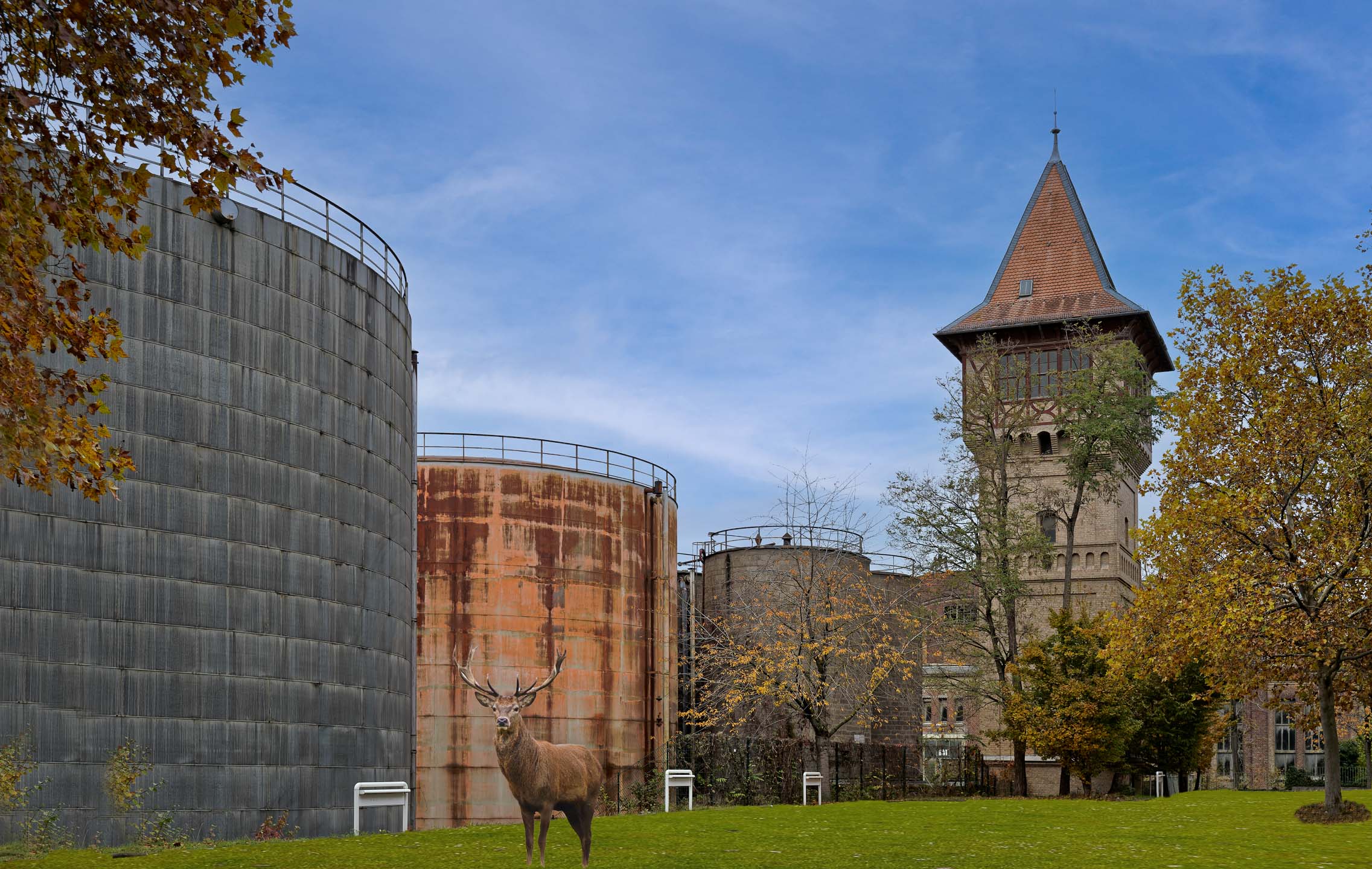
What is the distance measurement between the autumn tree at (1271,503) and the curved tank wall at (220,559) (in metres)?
15.9

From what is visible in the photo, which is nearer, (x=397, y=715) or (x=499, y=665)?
(x=397, y=715)

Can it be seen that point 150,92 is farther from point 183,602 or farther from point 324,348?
point 324,348

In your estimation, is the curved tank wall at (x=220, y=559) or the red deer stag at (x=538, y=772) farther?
the curved tank wall at (x=220, y=559)

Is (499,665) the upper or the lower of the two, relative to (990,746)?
upper

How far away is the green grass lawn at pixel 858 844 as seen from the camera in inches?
651

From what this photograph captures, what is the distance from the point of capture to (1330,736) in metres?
26.5

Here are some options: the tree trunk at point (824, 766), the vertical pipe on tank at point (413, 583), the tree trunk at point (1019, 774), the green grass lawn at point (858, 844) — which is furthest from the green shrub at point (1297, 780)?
the vertical pipe on tank at point (413, 583)

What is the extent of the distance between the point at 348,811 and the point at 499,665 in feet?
40.2

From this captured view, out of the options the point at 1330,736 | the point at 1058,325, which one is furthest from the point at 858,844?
the point at 1058,325

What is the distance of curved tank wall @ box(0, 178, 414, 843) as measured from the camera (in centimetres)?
1888

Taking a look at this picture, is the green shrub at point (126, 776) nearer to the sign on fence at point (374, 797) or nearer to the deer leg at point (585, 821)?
the sign on fence at point (374, 797)

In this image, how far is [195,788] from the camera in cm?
2050

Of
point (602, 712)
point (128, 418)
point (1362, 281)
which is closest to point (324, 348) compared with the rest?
point (128, 418)

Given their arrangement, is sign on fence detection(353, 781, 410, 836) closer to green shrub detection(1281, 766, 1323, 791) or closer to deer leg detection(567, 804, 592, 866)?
deer leg detection(567, 804, 592, 866)
